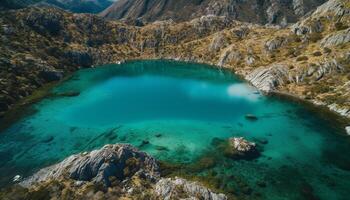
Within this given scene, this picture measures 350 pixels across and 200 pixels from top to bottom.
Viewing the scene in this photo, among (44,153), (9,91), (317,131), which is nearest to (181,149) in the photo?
(44,153)

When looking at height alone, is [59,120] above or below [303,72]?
below

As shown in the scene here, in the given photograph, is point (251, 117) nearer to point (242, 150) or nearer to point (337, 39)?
point (242, 150)

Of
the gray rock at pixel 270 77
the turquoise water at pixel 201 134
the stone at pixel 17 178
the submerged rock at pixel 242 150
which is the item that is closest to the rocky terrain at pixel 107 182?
the stone at pixel 17 178

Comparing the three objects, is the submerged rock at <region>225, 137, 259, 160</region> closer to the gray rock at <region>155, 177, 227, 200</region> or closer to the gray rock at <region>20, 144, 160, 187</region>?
the gray rock at <region>155, 177, 227, 200</region>

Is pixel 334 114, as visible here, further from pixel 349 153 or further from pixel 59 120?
pixel 59 120

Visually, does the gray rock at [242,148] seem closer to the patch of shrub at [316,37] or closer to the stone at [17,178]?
the stone at [17,178]
